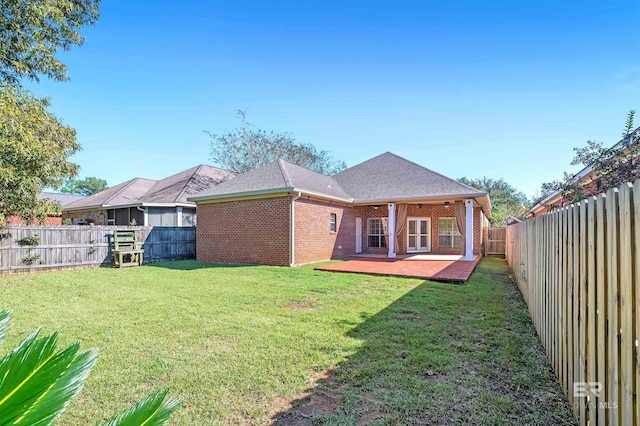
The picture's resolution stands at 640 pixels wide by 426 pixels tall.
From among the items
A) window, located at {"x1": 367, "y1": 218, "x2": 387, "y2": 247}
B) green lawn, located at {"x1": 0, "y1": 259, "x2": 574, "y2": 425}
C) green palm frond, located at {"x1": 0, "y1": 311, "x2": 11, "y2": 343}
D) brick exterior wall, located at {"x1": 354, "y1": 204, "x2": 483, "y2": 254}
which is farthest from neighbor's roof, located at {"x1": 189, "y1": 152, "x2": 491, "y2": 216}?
→ green palm frond, located at {"x1": 0, "y1": 311, "x2": 11, "y2": 343}

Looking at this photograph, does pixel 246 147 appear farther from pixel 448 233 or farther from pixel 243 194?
pixel 448 233

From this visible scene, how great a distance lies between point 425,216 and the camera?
17.7 meters

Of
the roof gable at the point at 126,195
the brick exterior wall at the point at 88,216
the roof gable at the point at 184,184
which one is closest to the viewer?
the roof gable at the point at 184,184

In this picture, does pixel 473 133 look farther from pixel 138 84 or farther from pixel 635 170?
pixel 138 84

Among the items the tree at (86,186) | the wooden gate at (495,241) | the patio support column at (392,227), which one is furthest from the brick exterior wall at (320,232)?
the tree at (86,186)

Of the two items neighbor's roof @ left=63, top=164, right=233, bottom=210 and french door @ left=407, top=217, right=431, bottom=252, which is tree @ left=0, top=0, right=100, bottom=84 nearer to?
neighbor's roof @ left=63, top=164, right=233, bottom=210

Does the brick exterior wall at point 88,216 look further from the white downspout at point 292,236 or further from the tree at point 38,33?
the white downspout at point 292,236

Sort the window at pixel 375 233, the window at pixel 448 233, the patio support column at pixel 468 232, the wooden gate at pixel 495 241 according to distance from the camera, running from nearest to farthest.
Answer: the patio support column at pixel 468 232 < the window at pixel 448 233 < the window at pixel 375 233 < the wooden gate at pixel 495 241

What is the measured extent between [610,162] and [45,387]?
7.75 m

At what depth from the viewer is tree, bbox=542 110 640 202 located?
5.24 m

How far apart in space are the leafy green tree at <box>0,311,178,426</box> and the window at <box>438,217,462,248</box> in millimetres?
18243

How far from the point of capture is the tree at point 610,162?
5238 millimetres

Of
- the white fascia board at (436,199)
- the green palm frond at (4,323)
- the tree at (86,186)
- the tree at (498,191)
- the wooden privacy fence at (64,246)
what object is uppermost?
the tree at (86,186)

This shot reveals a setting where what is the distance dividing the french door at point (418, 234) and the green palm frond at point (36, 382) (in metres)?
17.8
